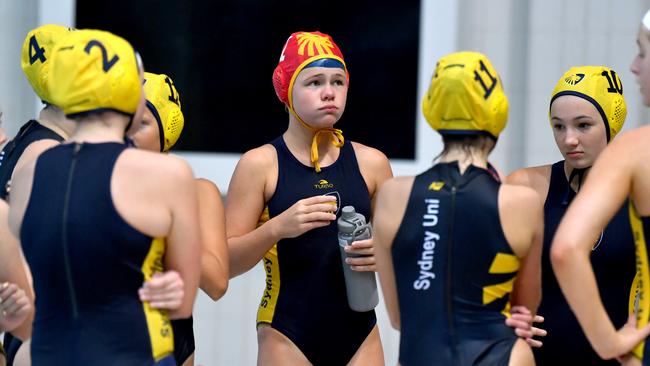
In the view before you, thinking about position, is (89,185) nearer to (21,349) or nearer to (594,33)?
(21,349)

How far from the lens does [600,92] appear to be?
4.32 meters

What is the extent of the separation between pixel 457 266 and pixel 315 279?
127cm

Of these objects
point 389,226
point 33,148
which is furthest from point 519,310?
point 33,148

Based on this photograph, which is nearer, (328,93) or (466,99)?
(466,99)

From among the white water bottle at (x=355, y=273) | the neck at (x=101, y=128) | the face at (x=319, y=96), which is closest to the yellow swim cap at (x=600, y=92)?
the face at (x=319, y=96)

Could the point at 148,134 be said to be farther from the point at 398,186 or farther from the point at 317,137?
the point at 398,186

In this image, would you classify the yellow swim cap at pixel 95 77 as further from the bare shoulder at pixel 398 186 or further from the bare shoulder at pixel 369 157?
the bare shoulder at pixel 369 157

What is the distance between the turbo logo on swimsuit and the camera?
10.4 feet

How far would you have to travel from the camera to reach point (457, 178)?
10.4 ft

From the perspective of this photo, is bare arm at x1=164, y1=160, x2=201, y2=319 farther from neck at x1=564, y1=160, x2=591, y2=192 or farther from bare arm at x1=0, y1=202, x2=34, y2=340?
neck at x1=564, y1=160, x2=591, y2=192

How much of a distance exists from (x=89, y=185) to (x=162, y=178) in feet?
0.68

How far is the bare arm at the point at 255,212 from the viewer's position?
4.17 m

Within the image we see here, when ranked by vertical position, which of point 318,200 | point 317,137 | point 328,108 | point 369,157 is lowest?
point 318,200

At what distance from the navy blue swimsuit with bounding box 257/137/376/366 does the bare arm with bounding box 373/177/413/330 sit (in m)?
0.94
